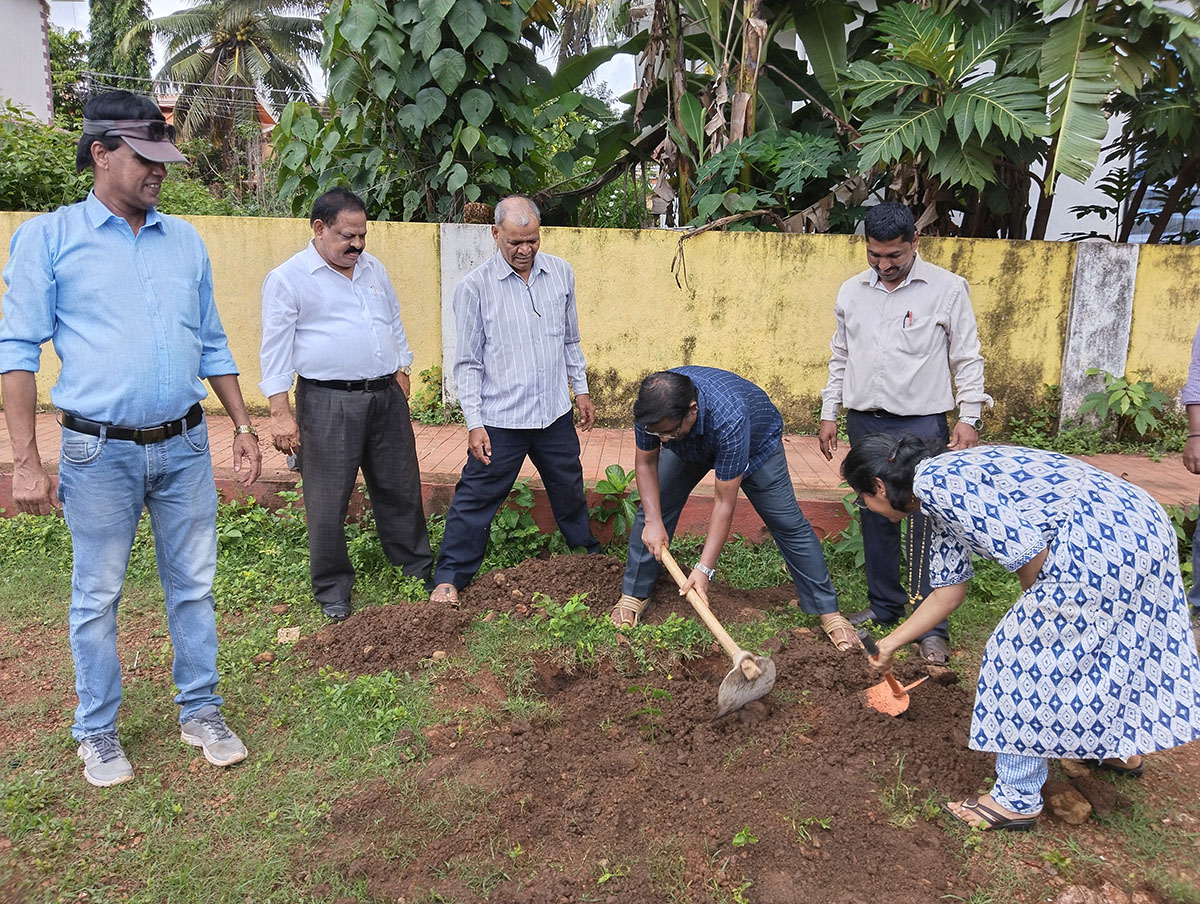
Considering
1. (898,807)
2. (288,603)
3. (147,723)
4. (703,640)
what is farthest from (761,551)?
(147,723)

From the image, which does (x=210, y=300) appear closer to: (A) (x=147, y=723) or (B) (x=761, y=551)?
(A) (x=147, y=723)

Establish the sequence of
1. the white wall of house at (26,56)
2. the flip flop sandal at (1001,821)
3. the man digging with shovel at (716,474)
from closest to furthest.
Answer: the flip flop sandal at (1001,821) → the man digging with shovel at (716,474) → the white wall of house at (26,56)

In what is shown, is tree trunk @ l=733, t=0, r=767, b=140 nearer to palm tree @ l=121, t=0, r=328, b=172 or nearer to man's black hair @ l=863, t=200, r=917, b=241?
man's black hair @ l=863, t=200, r=917, b=241

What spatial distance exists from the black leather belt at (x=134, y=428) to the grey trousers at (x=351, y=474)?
3.16ft

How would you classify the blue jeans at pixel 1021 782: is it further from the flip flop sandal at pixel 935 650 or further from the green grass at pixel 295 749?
the flip flop sandal at pixel 935 650

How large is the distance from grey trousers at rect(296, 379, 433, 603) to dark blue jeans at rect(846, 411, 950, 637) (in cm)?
211

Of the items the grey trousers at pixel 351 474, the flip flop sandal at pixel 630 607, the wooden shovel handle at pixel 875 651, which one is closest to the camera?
the wooden shovel handle at pixel 875 651

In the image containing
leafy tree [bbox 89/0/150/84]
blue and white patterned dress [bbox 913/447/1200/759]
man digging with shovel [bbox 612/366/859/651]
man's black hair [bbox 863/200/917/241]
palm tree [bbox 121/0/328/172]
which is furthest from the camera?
leafy tree [bbox 89/0/150/84]

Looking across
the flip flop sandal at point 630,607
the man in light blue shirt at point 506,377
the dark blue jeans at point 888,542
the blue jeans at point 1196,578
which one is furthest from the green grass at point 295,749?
the blue jeans at point 1196,578

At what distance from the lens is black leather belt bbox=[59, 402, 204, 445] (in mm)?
2645

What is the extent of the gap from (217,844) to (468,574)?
5.90 feet

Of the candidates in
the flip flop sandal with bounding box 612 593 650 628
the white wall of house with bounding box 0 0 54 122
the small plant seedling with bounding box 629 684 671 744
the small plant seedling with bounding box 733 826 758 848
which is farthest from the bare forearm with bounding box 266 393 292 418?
the white wall of house with bounding box 0 0 54 122

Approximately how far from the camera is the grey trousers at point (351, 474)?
12.6 ft

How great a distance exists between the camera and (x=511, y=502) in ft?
15.5
